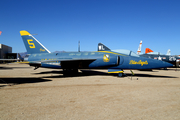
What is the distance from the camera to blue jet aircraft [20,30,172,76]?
47.4ft

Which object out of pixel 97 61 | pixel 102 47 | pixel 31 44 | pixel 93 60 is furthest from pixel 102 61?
pixel 31 44

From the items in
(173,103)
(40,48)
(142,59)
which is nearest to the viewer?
(173,103)

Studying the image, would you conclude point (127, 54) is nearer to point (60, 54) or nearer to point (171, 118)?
point (60, 54)

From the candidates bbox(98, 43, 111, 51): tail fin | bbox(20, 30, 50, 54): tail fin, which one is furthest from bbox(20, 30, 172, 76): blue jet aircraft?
bbox(98, 43, 111, 51): tail fin

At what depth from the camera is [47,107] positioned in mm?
5508

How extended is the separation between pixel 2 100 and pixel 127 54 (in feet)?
42.8

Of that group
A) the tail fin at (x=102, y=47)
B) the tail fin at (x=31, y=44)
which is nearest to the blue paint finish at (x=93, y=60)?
the tail fin at (x=31, y=44)

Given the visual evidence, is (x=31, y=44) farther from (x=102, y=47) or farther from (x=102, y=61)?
(x=102, y=61)

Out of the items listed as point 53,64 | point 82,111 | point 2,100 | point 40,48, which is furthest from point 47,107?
point 40,48

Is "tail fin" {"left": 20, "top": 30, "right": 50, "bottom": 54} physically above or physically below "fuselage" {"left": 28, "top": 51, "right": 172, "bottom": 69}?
above

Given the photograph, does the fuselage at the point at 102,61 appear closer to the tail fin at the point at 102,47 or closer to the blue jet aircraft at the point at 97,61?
the blue jet aircraft at the point at 97,61

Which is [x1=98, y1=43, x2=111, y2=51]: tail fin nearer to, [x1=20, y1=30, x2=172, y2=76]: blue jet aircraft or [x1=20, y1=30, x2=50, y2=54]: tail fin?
[x1=20, y1=30, x2=172, y2=76]: blue jet aircraft

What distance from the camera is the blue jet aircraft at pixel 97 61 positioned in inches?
569

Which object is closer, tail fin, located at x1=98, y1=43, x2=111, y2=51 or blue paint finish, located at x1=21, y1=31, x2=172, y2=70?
blue paint finish, located at x1=21, y1=31, x2=172, y2=70
